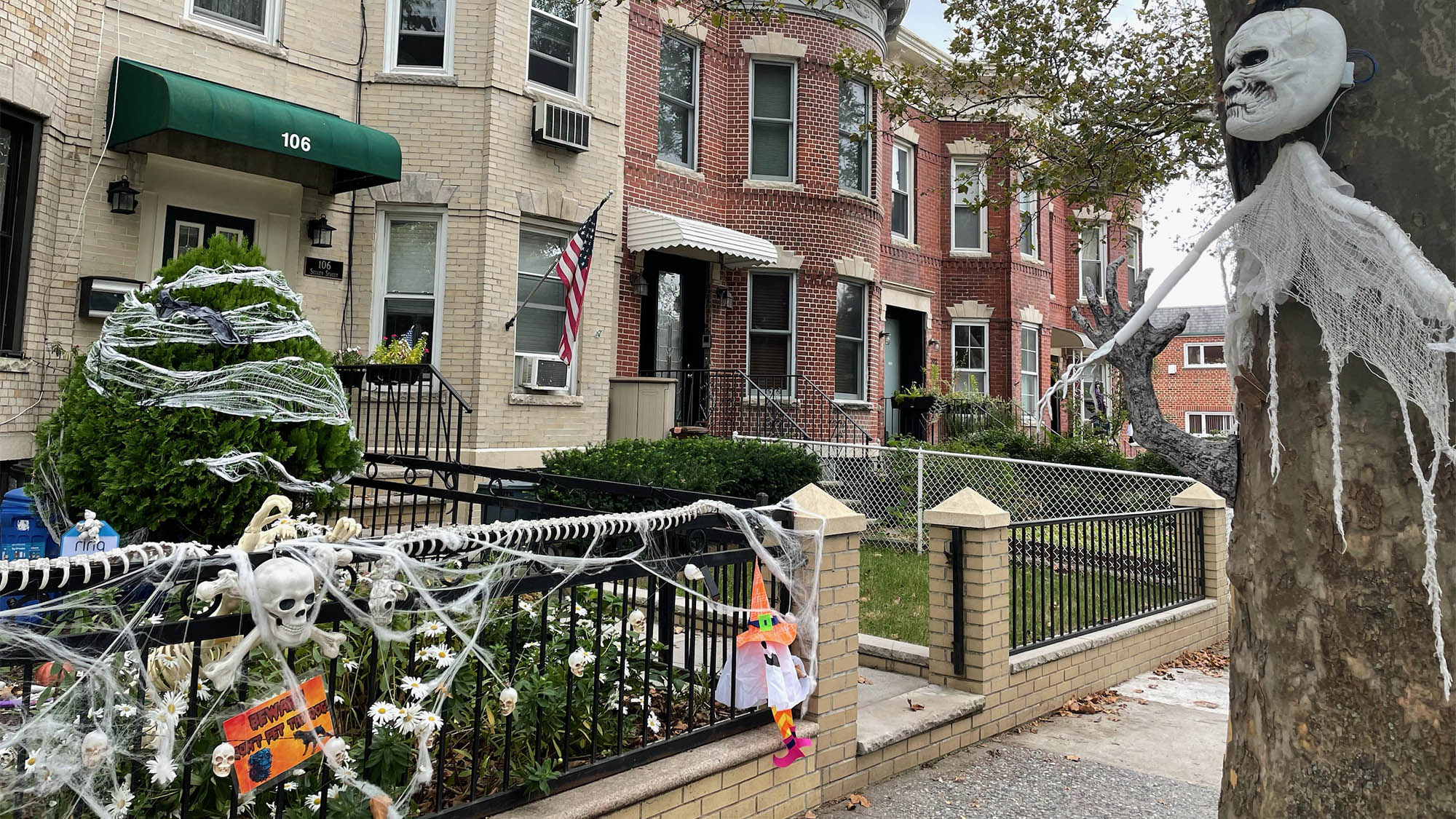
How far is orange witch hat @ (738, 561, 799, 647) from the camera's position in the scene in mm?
3723

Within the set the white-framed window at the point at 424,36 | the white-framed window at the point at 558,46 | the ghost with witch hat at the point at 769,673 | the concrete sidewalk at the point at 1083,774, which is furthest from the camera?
the white-framed window at the point at 558,46

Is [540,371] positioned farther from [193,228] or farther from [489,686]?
[489,686]

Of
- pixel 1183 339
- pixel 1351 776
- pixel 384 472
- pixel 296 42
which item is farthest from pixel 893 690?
pixel 1183 339

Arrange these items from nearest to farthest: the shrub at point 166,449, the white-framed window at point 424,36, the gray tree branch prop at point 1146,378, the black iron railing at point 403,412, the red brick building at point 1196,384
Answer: the gray tree branch prop at point 1146,378 < the shrub at point 166,449 < the black iron railing at point 403,412 < the white-framed window at point 424,36 < the red brick building at point 1196,384

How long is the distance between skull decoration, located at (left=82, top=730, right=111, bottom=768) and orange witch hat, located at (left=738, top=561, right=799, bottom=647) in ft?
7.46

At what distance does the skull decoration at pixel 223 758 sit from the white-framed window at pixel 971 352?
17331 mm

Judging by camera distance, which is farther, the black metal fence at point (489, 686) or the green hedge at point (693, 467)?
the green hedge at point (693, 467)

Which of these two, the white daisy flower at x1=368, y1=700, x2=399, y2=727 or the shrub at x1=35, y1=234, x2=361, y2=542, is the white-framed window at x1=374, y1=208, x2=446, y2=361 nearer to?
the shrub at x1=35, y1=234, x2=361, y2=542

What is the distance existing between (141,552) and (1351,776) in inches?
118

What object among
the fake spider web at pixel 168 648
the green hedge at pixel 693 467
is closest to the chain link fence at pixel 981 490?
the green hedge at pixel 693 467

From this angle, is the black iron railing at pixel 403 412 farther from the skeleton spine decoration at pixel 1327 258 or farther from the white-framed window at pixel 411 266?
the skeleton spine decoration at pixel 1327 258

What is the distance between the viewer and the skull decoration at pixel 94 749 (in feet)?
6.74

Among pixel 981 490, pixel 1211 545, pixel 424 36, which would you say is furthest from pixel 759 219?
pixel 1211 545

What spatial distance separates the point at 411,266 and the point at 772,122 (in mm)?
6478
